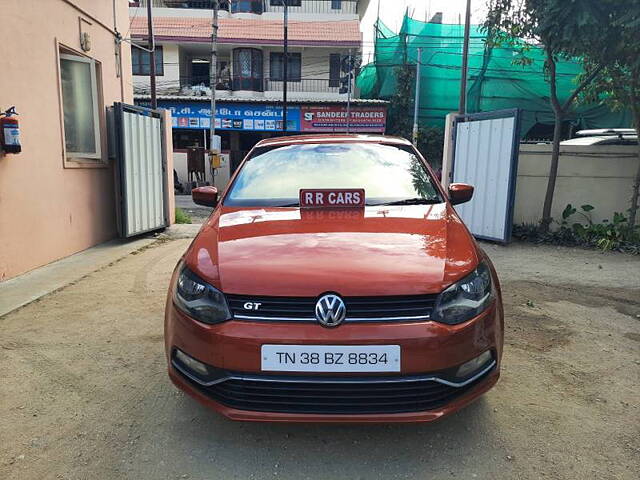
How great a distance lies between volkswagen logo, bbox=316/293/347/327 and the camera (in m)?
1.89

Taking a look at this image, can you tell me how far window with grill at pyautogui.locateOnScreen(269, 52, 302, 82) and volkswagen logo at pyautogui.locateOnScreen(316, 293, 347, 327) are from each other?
73.3ft

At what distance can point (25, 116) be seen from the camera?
5.20 m

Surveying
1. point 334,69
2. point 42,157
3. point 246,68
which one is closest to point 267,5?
point 246,68

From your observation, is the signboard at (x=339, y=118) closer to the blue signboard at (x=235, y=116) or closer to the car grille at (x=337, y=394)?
the blue signboard at (x=235, y=116)

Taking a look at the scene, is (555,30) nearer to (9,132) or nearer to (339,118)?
(9,132)

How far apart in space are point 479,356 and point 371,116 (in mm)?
20147

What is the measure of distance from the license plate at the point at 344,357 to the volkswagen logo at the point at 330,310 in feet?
0.32

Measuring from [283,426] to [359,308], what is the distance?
2.70ft

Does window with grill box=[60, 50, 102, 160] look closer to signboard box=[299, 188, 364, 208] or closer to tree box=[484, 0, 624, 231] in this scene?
signboard box=[299, 188, 364, 208]

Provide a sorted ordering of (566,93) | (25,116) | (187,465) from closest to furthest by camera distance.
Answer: (187,465) → (25,116) → (566,93)

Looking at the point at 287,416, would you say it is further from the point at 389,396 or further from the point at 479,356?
the point at 479,356

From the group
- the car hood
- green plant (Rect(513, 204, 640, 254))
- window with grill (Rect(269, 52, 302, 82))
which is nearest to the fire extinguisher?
the car hood

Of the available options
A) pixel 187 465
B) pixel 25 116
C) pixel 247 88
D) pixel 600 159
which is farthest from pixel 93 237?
pixel 247 88

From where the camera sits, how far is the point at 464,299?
6.61 ft
